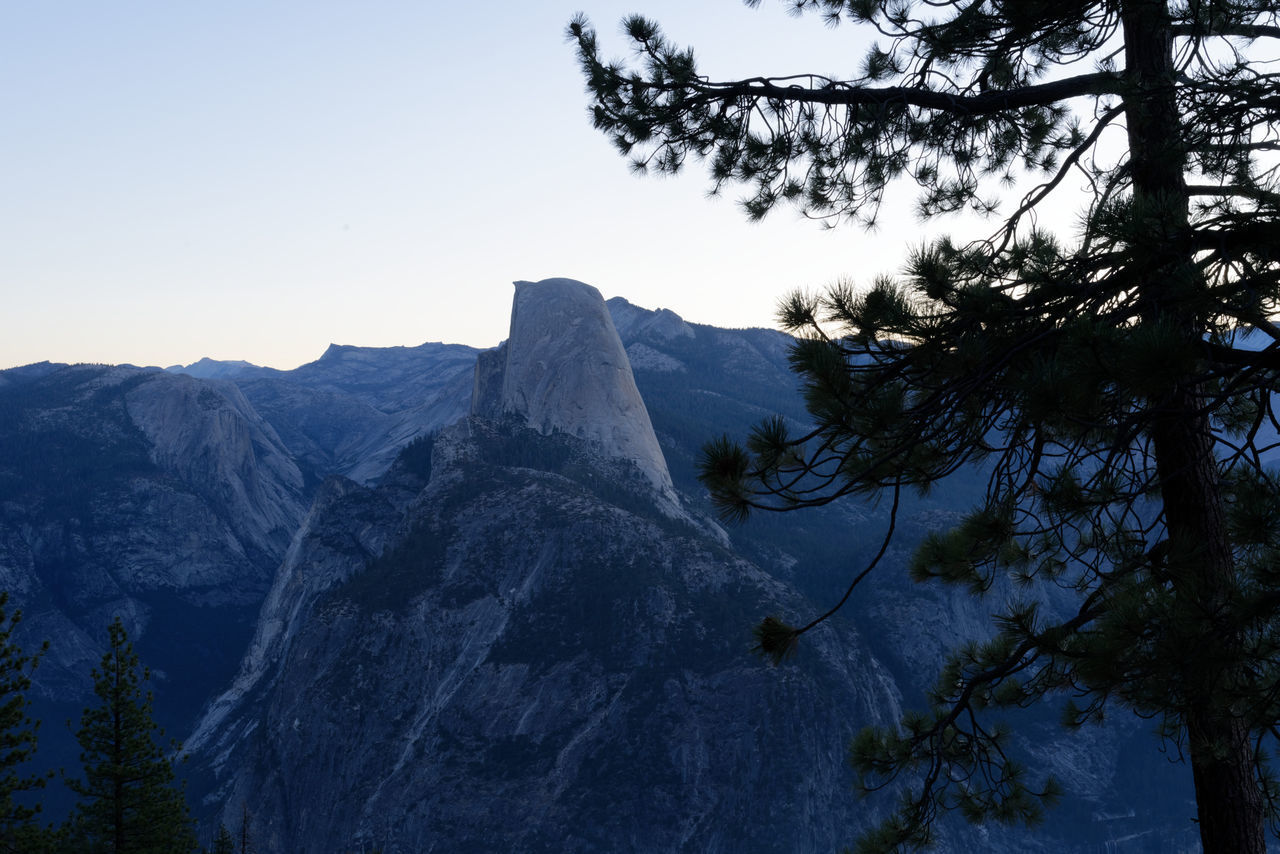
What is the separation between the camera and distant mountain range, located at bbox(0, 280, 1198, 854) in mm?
55062

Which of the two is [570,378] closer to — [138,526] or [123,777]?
[123,777]

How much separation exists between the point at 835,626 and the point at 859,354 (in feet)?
219

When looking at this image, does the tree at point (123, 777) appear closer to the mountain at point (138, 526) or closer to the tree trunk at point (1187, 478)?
the tree trunk at point (1187, 478)

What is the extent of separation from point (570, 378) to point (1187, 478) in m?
84.7

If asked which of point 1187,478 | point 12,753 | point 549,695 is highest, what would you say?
point 1187,478

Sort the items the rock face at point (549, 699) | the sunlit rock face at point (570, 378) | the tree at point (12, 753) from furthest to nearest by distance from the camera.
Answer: the sunlit rock face at point (570, 378) → the rock face at point (549, 699) → the tree at point (12, 753)

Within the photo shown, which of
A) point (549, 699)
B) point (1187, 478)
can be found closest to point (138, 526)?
point (549, 699)

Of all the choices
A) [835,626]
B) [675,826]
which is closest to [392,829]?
[675,826]

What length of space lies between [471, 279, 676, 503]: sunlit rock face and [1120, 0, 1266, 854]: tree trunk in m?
72.7

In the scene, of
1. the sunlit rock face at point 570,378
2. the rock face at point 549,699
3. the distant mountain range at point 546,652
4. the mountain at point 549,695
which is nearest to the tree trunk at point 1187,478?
the distant mountain range at point 546,652

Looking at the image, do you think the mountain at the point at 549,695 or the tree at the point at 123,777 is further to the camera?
the mountain at the point at 549,695

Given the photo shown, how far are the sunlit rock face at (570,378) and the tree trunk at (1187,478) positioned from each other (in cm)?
7269

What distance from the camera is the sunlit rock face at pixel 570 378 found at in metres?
85.4

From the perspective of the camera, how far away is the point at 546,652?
60.5 metres
